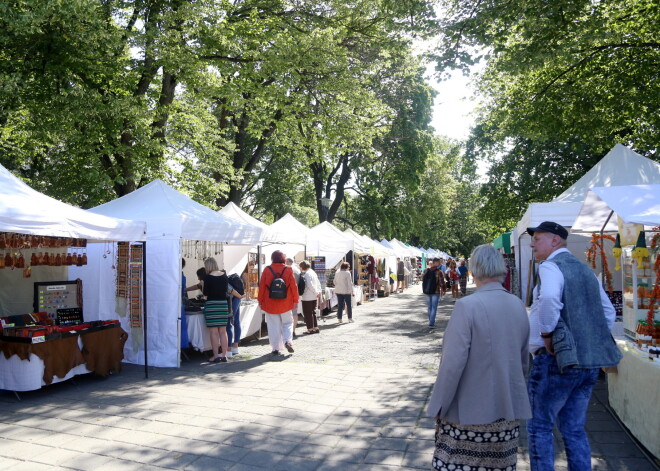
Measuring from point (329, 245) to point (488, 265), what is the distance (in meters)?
14.3

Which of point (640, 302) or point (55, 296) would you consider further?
point (55, 296)

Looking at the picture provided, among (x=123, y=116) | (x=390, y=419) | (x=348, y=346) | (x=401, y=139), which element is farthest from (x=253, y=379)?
(x=401, y=139)

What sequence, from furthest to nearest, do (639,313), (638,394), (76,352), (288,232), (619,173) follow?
(288,232) < (619,173) < (76,352) < (639,313) < (638,394)

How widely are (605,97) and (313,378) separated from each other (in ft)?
31.0

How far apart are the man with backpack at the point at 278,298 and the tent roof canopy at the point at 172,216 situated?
3.64 feet

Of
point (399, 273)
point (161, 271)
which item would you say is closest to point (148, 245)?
point (161, 271)

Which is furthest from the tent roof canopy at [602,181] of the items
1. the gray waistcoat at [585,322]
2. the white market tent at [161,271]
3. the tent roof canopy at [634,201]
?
the white market tent at [161,271]

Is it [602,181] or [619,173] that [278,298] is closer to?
[602,181]

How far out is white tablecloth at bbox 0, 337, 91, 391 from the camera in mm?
6171

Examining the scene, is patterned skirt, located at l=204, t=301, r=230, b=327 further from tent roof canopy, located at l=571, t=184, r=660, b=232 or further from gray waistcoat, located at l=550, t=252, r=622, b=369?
gray waistcoat, located at l=550, t=252, r=622, b=369

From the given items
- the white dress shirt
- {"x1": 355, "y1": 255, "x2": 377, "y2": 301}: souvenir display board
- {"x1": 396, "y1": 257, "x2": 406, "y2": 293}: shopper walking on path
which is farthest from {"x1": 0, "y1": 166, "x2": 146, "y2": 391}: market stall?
{"x1": 396, "y1": 257, "x2": 406, "y2": 293}: shopper walking on path

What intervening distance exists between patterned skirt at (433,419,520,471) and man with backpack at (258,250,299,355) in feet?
19.7

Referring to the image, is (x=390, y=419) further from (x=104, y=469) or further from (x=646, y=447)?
(x=104, y=469)

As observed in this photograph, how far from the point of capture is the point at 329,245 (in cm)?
1703
